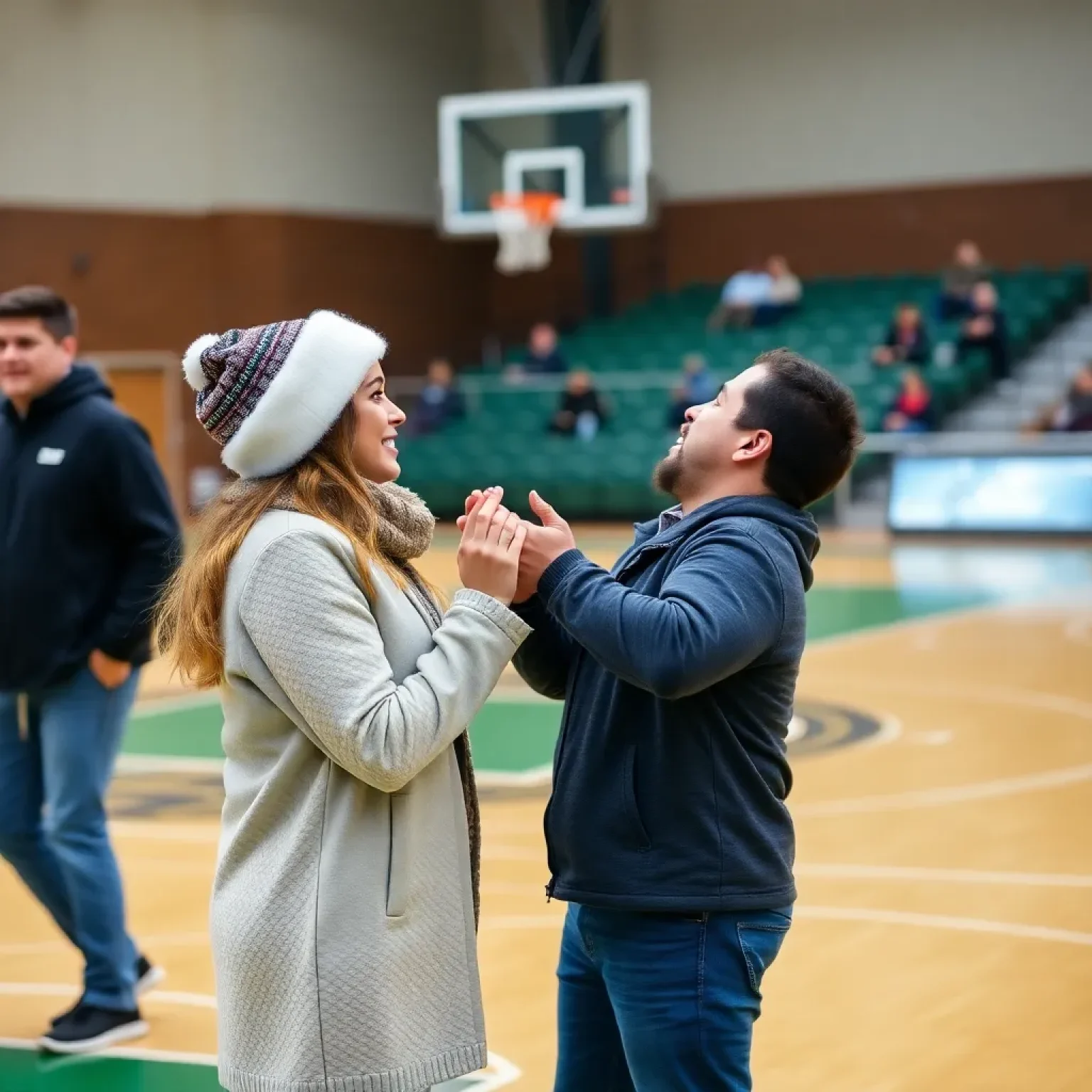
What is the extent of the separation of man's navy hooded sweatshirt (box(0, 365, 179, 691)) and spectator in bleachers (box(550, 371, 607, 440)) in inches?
648

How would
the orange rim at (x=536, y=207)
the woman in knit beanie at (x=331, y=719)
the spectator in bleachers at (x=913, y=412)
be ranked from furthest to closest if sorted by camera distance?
the orange rim at (x=536, y=207) < the spectator in bleachers at (x=913, y=412) < the woman in knit beanie at (x=331, y=719)

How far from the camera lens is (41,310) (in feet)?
15.8

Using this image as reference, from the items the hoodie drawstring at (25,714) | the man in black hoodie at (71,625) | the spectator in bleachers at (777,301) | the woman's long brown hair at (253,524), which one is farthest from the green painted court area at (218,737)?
the spectator in bleachers at (777,301)

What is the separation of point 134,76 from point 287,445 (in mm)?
20791

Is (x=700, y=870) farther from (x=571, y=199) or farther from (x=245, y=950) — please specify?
(x=571, y=199)

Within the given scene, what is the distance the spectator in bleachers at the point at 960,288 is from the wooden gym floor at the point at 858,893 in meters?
10.9

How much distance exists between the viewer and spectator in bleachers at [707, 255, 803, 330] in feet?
74.9

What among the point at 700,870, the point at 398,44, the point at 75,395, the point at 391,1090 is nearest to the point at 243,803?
the point at 391,1090

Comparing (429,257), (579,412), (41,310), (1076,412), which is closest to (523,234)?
(579,412)

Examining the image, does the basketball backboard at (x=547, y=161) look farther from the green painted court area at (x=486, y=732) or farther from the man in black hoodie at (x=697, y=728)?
the man in black hoodie at (x=697, y=728)

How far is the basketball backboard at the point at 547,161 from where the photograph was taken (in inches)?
842

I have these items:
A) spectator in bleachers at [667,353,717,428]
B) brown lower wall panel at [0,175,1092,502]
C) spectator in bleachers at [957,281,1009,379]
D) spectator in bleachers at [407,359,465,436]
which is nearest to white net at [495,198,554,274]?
spectator in bleachers at [407,359,465,436]

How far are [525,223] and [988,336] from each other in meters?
5.48

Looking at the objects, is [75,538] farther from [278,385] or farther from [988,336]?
[988,336]
